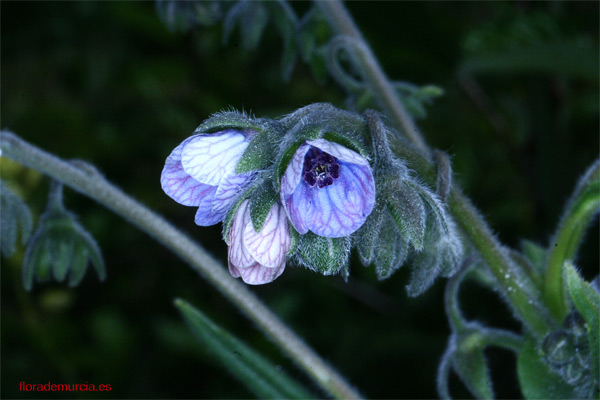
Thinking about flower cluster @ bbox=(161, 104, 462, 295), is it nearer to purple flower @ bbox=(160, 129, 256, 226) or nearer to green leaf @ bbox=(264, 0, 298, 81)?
purple flower @ bbox=(160, 129, 256, 226)

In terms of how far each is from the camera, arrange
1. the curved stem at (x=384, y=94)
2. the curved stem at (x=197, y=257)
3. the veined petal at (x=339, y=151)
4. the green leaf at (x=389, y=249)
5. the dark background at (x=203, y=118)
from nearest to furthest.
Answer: the veined petal at (x=339, y=151)
the green leaf at (x=389, y=249)
the curved stem at (x=197, y=257)
the curved stem at (x=384, y=94)
the dark background at (x=203, y=118)

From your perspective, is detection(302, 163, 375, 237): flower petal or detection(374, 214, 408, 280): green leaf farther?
detection(374, 214, 408, 280): green leaf

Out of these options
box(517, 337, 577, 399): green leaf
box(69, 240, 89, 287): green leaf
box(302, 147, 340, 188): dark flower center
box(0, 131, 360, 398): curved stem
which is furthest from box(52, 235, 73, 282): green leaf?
box(517, 337, 577, 399): green leaf

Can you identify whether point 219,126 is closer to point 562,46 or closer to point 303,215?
point 303,215

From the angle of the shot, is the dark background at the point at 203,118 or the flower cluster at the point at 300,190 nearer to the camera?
the flower cluster at the point at 300,190

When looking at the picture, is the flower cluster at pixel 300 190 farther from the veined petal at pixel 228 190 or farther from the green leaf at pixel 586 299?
the green leaf at pixel 586 299

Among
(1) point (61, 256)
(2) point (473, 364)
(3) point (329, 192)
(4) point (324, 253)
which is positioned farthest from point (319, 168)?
(1) point (61, 256)

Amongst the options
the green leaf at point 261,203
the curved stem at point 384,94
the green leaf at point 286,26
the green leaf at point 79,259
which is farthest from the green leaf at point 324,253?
the green leaf at point 286,26

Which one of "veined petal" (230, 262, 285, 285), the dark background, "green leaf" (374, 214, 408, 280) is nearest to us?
"veined petal" (230, 262, 285, 285)
